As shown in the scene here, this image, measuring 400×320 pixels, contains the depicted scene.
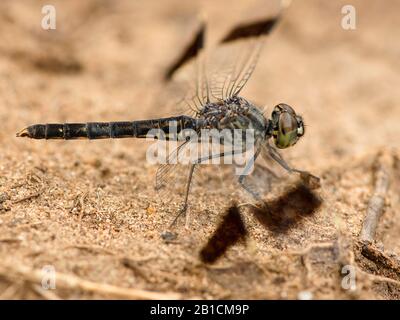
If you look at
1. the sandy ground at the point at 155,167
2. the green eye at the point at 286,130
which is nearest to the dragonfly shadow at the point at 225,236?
the sandy ground at the point at 155,167

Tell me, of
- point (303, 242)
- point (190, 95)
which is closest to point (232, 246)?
point (303, 242)

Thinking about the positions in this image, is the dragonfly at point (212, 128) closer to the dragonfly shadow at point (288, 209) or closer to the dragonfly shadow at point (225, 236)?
the dragonfly shadow at point (288, 209)

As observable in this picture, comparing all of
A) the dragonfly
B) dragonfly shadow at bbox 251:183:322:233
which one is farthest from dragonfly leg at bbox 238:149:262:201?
dragonfly shadow at bbox 251:183:322:233

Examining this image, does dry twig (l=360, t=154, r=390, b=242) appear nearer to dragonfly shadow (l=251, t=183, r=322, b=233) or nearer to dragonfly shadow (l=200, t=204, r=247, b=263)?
dragonfly shadow (l=251, t=183, r=322, b=233)

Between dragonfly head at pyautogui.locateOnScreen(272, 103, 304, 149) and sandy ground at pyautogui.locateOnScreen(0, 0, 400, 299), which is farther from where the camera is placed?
dragonfly head at pyautogui.locateOnScreen(272, 103, 304, 149)

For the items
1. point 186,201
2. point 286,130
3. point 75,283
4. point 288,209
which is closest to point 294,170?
point 286,130
